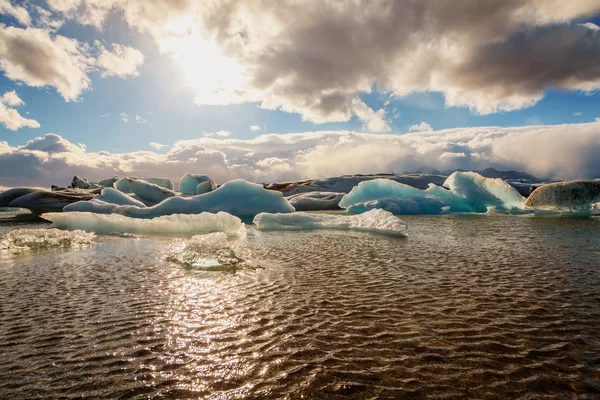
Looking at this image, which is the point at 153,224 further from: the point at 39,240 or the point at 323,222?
the point at 323,222

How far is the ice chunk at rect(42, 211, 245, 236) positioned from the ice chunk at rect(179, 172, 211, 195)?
25038mm

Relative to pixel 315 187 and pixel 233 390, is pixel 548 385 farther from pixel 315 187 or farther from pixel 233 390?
pixel 315 187

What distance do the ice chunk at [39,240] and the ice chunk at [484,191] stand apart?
26708 mm

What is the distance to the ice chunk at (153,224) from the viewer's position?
48.3ft

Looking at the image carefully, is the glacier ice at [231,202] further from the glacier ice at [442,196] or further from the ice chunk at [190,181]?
the ice chunk at [190,181]

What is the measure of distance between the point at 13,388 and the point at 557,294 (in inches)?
256

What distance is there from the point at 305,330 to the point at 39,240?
1009 cm

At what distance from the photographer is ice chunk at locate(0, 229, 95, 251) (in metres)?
9.84

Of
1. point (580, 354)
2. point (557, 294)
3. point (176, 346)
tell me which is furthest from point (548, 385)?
point (176, 346)

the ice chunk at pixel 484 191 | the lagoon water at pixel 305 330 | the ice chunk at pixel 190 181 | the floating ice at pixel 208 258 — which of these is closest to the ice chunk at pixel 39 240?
the lagoon water at pixel 305 330

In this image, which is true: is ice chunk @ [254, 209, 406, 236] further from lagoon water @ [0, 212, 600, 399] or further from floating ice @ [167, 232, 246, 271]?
floating ice @ [167, 232, 246, 271]

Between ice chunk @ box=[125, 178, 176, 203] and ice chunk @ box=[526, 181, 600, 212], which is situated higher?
ice chunk @ box=[125, 178, 176, 203]

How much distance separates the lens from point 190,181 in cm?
4034

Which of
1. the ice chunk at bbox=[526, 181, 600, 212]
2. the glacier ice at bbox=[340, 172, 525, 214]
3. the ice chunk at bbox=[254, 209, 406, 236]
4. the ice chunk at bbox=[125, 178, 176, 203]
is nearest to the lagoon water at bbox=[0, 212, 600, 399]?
the ice chunk at bbox=[254, 209, 406, 236]
